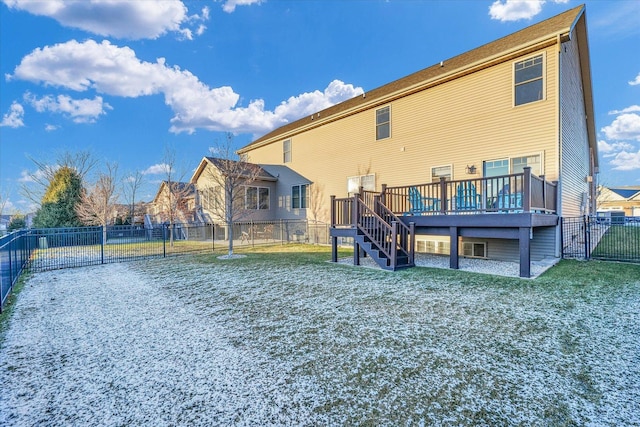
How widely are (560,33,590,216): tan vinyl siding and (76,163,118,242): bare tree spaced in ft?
70.8

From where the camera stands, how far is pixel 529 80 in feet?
28.1

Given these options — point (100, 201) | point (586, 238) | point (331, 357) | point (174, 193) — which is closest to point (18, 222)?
point (100, 201)

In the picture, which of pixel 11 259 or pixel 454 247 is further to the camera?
pixel 454 247

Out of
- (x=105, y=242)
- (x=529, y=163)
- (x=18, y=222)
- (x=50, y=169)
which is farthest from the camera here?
(x=18, y=222)

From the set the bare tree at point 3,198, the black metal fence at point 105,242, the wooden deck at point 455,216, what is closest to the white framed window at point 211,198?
the black metal fence at point 105,242

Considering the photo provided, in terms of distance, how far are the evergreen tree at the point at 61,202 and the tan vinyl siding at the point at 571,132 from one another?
80.0 ft

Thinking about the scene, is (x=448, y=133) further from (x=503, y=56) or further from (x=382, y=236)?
(x=382, y=236)

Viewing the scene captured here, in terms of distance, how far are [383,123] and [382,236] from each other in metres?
6.25

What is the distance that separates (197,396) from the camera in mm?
2562

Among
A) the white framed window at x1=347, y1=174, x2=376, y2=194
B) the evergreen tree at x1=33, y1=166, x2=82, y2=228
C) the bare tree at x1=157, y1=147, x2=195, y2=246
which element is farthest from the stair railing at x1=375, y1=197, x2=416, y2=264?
the evergreen tree at x1=33, y1=166, x2=82, y2=228

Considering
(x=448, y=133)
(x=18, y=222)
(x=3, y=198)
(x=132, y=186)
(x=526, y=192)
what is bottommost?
(x=18, y=222)

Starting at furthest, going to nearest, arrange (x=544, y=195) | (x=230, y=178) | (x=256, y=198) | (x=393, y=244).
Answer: (x=256, y=198) → (x=230, y=178) → (x=393, y=244) → (x=544, y=195)

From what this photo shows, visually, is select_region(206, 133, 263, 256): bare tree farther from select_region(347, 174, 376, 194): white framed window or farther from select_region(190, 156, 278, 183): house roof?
select_region(347, 174, 376, 194): white framed window

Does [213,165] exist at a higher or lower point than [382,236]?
higher
